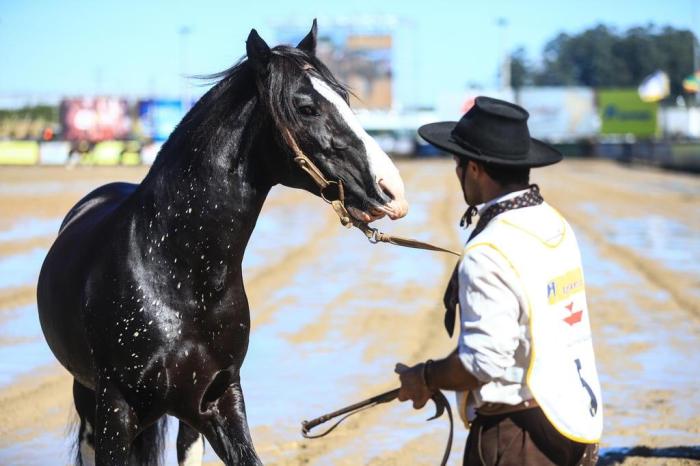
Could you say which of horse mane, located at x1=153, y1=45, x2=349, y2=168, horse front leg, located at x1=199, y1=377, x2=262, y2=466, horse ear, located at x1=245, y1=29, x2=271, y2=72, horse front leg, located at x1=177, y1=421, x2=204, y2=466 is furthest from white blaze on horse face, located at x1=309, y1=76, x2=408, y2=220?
horse front leg, located at x1=177, y1=421, x2=204, y2=466

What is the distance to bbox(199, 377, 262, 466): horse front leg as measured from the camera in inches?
169

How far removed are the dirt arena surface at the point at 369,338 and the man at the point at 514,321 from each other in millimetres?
3121

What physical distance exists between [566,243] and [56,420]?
5.01 m

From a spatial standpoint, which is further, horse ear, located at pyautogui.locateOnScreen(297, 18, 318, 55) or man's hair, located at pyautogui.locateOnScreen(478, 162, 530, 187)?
horse ear, located at pyautogui.locateOnScreen(297, 18, 318, 55)

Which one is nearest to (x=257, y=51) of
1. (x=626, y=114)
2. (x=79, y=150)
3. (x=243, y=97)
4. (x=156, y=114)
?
(x=243, y=97)

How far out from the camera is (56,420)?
7.40 metres

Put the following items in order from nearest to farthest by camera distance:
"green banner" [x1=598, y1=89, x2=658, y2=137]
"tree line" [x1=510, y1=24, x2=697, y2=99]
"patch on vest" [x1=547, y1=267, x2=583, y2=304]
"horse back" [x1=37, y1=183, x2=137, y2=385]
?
"patch on vest" [x1=547, y1=267, x2=583, y2=304], "horse back" [x1=37, y1=183, x2=137, y2=385], "green banner" [x1=598, y1=89, x2=658, y2=137], "tree line" [x1=510, y1=24, x2=697, y2=99]

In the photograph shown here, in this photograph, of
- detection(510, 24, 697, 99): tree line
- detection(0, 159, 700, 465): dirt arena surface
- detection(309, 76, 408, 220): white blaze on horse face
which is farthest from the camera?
Answer: detection(510, 24, 697, 99): tree line

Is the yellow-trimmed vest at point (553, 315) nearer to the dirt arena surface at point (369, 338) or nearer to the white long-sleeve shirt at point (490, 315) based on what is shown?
the white long-sleeve shirt at point (490, 315)

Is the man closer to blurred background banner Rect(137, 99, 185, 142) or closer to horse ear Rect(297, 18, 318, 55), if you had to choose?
horse ear Rect(297, 18, 318, 55)

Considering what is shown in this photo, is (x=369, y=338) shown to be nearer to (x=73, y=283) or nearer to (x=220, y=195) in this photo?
(x=73, y=283)

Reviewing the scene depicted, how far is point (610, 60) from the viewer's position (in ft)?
499

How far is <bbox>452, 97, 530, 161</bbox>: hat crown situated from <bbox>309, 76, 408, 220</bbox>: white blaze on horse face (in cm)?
55

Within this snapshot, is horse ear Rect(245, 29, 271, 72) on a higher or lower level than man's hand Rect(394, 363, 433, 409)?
higher
